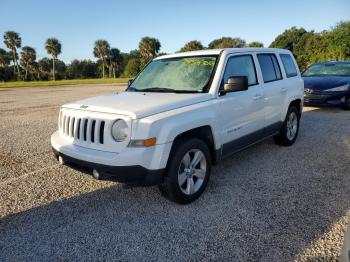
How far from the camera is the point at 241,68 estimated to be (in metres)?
4.68

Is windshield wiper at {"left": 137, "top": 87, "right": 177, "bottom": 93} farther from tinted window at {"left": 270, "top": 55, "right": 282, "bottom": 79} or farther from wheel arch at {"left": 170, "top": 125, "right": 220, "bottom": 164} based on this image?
tinted window at {"left": 270, "top": 55, "right": 282, "bottom": 79}

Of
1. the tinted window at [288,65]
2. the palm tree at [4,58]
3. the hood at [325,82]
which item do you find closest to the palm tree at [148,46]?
the palm tree at [4,58]

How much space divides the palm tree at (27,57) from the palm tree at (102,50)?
15.2 metres

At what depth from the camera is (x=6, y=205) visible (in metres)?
3.87

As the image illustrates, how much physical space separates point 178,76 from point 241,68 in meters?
0.99

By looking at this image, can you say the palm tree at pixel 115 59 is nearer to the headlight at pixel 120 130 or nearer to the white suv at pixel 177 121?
the white suv at pixel 177 121

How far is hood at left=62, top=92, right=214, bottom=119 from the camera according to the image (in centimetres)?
337

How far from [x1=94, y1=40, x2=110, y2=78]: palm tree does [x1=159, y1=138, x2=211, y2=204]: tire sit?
7973 cm

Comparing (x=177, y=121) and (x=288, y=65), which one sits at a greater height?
(x=288, y=65)

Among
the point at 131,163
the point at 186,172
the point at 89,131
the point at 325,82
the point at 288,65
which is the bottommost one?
the point at 186,172

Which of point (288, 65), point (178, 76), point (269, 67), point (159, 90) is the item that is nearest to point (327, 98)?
point (288, 65)

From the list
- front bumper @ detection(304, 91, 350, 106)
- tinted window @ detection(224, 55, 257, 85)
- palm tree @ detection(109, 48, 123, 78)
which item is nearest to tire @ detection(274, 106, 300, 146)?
tinted window @ detection(224, 55, 257, 85)

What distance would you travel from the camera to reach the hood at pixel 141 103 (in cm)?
337

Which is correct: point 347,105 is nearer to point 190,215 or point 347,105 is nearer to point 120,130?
point 190,215
